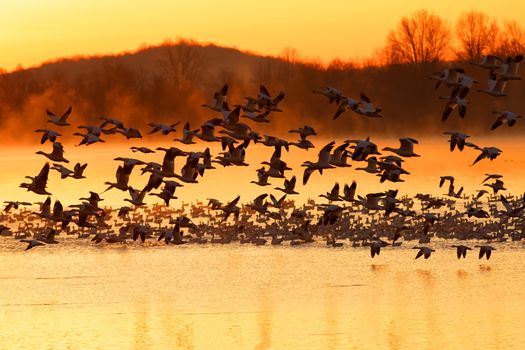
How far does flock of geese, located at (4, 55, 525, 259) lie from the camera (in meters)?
28.6

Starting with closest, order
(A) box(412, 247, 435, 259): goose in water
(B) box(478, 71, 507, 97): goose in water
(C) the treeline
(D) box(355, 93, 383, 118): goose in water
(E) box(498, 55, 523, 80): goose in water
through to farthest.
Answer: (D) box(355, 93, 383, 118): goose in water → (E) box(498, 55, 523, 80): goose in water → (B) box(478, 71, 507, 97): goose in water → (A) box(412, 247, 435, 259): goose in water → (C) the treeline

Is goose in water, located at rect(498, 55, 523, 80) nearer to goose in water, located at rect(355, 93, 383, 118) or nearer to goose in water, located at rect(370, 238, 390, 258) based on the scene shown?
goose in water, located at rect(355, 93, 383, 118)

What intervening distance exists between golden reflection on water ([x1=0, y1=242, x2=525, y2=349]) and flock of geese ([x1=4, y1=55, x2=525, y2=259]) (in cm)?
86

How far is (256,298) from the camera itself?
28438mm

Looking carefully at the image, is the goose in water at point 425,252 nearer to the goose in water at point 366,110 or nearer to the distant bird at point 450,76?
the goose in water at point 366,110

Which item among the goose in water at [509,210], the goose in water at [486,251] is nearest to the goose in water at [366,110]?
the goose in water at [486,251]

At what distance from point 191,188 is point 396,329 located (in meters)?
35.9

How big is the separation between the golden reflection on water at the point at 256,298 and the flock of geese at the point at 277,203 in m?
0.86

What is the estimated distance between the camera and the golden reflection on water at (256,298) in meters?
24.6

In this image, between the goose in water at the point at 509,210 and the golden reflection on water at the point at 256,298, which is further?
the goose in water at the point at 509,210

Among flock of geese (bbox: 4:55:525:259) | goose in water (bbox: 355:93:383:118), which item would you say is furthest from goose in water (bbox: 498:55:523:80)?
goose in water (bbox: 355:93:383:118)

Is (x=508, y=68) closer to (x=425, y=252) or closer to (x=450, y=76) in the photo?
(x=450, y=76)

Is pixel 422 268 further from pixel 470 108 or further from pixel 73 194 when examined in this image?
pixel 470 108

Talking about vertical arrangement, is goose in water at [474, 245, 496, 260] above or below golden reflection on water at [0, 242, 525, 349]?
above
